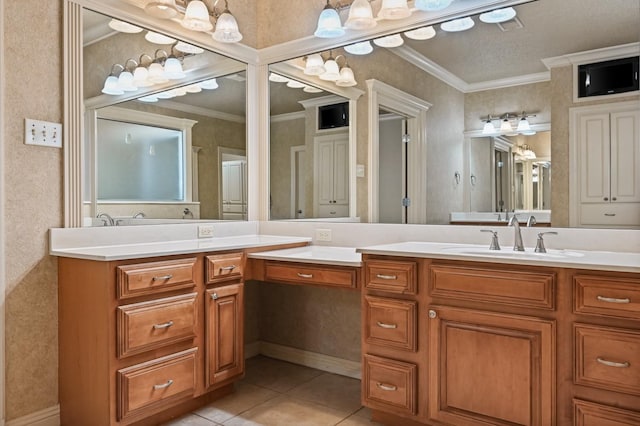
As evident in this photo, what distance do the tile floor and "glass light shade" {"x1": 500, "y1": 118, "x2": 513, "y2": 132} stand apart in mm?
1649

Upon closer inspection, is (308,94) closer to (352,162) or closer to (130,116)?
(352,162)

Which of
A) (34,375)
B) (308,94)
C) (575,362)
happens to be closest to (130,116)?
(308,94)

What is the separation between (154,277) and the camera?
6.85ft

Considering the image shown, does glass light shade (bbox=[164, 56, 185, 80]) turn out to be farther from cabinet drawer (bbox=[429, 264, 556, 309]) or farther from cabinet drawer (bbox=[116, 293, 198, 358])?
cabinet drawer (bbox=[429, 264, 556, 309])

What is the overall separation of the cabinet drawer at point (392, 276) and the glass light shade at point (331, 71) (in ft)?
4.61

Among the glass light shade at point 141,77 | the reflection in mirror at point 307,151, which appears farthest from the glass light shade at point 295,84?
the glass light shade at point 141,77

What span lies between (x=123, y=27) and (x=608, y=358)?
271 centimetres

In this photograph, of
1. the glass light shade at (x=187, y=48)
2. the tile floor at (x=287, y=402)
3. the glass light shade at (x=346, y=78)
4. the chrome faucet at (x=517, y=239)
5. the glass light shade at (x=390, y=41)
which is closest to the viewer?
the chrome faucet at (x=517, y=239)

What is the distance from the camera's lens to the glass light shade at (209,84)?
118 inches

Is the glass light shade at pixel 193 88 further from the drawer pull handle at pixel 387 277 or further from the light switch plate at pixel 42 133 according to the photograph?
the drawer pull handle at pixel 387 277

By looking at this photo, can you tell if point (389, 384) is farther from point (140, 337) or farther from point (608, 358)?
point (140, 337)

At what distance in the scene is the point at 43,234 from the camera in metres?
2.15

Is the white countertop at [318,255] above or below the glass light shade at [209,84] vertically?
below

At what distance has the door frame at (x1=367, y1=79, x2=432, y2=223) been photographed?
268 centimetres
